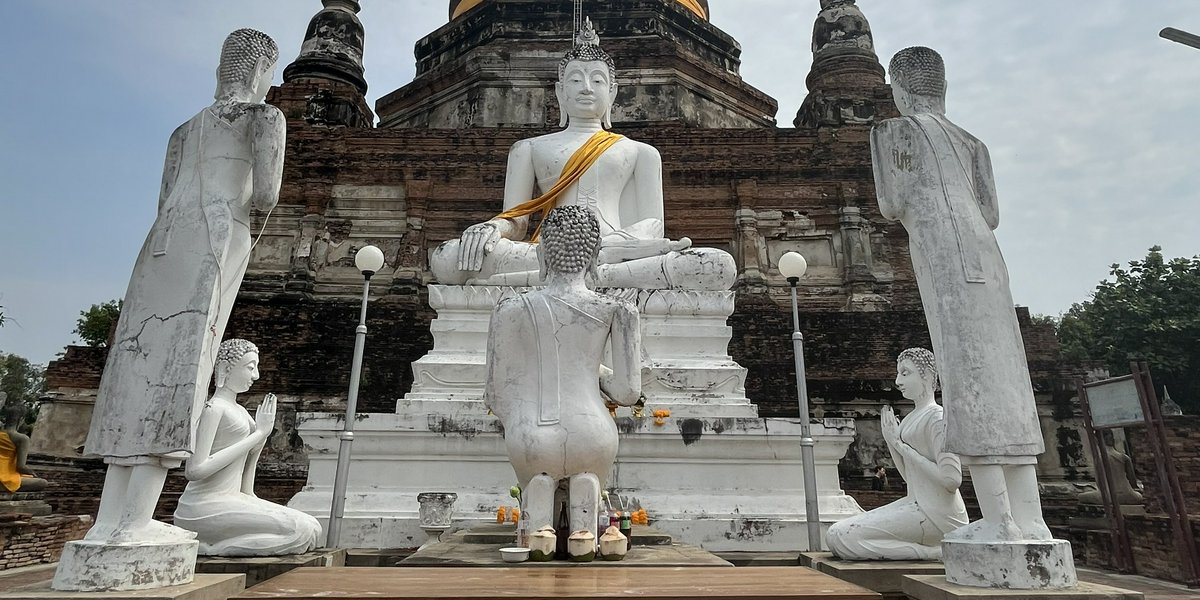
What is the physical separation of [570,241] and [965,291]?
1.95 meters

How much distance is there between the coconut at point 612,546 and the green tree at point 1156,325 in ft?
72.7

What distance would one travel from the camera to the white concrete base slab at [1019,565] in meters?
3.02

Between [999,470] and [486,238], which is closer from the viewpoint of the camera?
[999,470]

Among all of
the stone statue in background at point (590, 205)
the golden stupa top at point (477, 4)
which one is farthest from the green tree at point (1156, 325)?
the stone statue in background at point (590, 205)

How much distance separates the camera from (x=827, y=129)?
14.7 meters

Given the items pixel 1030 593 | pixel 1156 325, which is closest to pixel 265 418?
pixel 1030 593

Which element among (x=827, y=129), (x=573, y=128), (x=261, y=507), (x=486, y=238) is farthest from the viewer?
(x=827, y=129)

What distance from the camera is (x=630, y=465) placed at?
5.95m

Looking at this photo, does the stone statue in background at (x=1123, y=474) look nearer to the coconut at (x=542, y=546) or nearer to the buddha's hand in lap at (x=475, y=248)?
the buddha's hand in lap at (x=475, y=248)

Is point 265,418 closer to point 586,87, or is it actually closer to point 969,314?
point 969,314

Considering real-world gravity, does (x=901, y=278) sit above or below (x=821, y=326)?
above

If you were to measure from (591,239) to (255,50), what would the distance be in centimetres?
205

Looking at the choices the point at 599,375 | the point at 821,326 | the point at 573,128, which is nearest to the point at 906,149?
the point at 599,375

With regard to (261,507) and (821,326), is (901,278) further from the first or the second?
(261,507)
